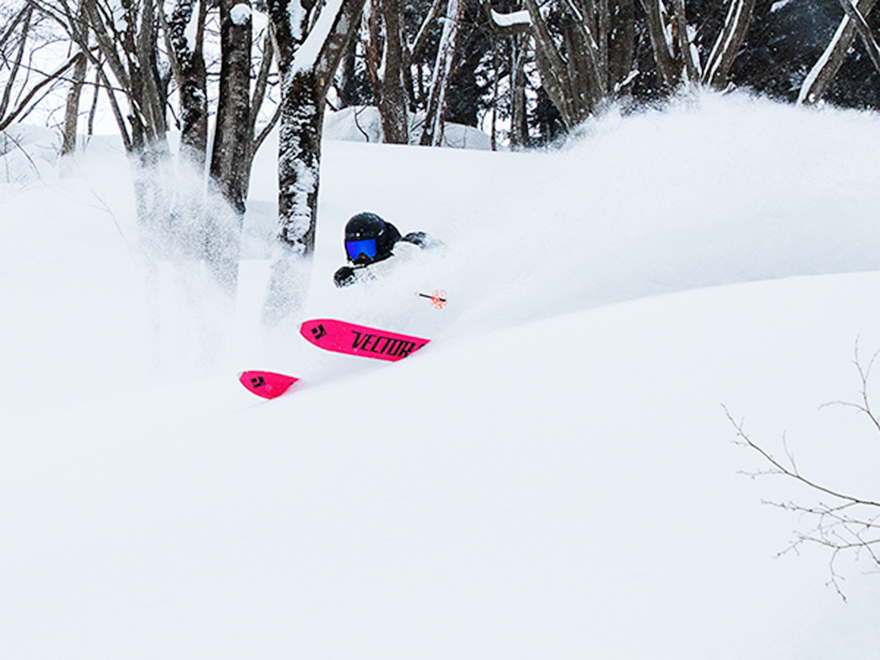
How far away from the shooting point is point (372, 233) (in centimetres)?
481

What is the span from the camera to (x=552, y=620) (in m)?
1.63

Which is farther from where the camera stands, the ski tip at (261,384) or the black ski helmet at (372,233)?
the black ski helmet at (372,233)

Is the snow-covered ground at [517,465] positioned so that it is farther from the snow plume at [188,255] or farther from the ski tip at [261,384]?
the snow plume at [188,255]

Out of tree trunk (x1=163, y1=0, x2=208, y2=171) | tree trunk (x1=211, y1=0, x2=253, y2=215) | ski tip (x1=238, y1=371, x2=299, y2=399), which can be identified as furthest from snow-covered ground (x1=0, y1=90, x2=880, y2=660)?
tree trunk (x1=163, y1=0, x2=208, y2=171)

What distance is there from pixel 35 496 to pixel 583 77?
21.9 ft

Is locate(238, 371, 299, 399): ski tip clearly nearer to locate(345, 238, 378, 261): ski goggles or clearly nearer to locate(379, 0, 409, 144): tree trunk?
locate(345, 238, 378, 261): ski goggles

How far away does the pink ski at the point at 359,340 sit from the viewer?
444cm

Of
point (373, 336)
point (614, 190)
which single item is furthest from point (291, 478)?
point (614, 190)

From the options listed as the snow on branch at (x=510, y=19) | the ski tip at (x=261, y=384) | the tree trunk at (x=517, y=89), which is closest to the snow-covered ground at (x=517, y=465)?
the ski tip at (x=261, y=384)

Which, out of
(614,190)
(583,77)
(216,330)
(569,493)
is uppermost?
(583,77)

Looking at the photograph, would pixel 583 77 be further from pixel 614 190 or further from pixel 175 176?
pixel 175 176

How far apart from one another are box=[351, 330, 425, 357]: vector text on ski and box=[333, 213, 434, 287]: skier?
493 mm

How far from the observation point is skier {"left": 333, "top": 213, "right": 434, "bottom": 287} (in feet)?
15.7

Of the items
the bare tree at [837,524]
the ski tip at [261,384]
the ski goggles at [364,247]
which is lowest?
the ski tip at [261,384]
